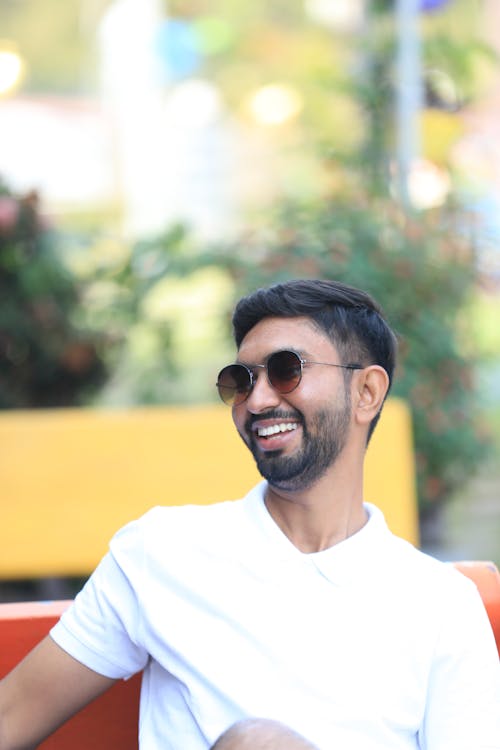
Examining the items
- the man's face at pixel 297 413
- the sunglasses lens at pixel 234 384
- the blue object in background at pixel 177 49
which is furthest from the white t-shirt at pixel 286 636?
the blue object in background at pixel 177 49

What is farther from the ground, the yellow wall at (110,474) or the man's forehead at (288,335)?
the man's forehead at (288,335)

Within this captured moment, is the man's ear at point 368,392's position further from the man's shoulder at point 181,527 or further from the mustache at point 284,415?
the man's shoulder at point 181,527

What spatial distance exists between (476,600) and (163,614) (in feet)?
1.70

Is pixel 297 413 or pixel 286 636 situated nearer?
pixel 286 636

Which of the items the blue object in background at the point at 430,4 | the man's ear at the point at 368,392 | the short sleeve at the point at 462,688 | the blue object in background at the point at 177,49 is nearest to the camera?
the short sleeve at the point at 462,688

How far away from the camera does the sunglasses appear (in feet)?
6.19

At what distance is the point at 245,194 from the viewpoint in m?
8.34

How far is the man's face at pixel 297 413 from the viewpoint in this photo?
1.89 metres

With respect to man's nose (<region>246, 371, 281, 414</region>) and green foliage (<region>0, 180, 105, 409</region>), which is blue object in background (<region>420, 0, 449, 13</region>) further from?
man's nose (<region>246, 371, 281, 414</region>)

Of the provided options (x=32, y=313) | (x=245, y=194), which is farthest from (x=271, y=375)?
(x=245, y=194)

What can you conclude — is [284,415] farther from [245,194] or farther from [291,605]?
[245,194]

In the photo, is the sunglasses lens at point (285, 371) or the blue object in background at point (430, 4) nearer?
→ the sunglasses lens at point (285, 371)

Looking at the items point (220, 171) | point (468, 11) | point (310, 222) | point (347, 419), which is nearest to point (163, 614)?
point (347, 419)

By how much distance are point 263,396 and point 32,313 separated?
12.7 ft
